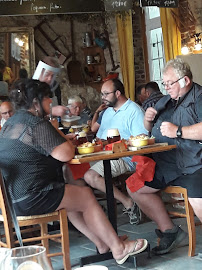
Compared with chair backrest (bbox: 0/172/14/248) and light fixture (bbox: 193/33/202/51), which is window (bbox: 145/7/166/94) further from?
chair backrest (bbox: 0/172/14/248)

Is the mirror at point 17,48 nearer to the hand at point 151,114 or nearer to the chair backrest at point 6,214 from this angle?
the hand at point 151,114

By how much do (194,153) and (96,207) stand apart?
87cm

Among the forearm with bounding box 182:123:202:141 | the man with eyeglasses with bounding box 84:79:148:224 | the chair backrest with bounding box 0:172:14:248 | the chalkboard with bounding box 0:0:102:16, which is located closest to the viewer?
the chair backrest with bounding box 0:172:14:248

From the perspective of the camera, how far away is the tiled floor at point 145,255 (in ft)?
12.1

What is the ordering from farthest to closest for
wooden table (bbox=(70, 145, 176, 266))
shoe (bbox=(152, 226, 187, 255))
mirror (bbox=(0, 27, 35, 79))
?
mirror (bbox=(0, 27, 35, 79)) < shoe (bbox=(152, 226, 187, 255)) < wooden table (bbox=(70, 145, 176, 266))

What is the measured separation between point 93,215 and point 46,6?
168 inches

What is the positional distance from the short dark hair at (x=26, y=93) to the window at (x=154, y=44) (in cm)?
655

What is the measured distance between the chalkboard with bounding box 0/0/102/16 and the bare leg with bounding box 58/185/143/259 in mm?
4077

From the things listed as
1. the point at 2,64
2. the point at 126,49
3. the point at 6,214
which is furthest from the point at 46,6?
the point at 6,214

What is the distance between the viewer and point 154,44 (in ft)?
33.2

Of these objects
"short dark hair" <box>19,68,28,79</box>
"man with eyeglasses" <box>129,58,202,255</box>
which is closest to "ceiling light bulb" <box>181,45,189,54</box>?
"short dark hair" <box>19,68,28,79</box>

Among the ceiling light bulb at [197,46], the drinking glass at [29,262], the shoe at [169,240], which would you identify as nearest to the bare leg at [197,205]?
the shoe at [169,240]

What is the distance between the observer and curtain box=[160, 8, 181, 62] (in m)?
9.26

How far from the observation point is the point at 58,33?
1009 centimetres
